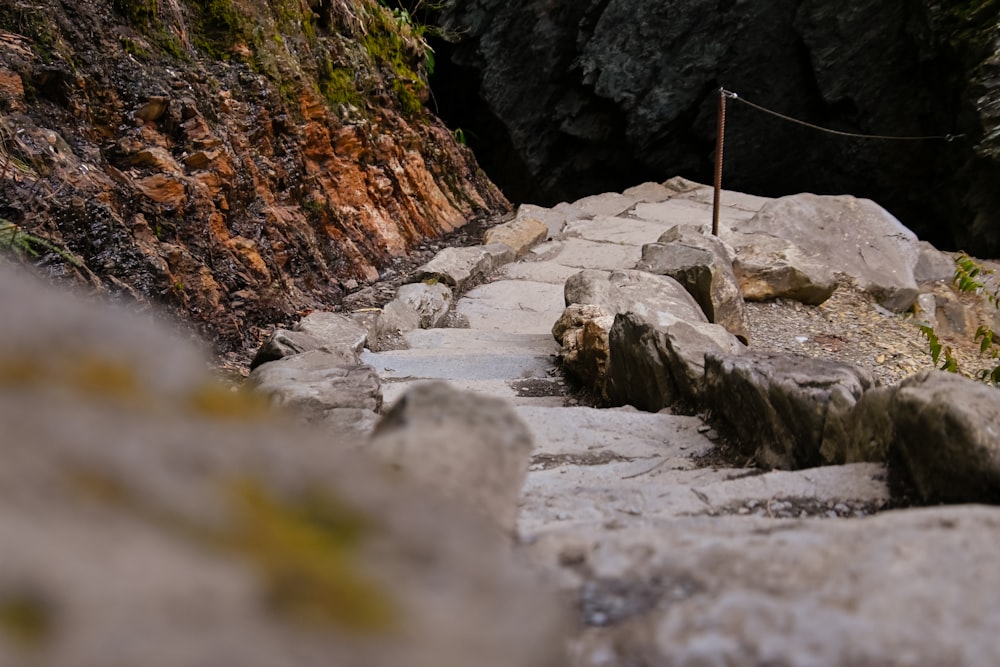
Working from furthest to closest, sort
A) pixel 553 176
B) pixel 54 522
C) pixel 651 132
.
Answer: pixel 553 176 < pixel 651 132 < pixel 54 522

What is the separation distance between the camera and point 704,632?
0.76 m

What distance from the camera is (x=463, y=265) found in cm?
624

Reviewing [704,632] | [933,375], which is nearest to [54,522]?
[704,632]

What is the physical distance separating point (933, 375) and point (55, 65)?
4.13m

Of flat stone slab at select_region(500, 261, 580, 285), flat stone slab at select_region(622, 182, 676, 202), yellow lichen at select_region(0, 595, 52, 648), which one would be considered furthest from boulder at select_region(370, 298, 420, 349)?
flat stone slab at select_region(622, 182, 676, 202)

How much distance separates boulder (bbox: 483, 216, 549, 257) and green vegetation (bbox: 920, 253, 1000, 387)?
A: 3.68 metres

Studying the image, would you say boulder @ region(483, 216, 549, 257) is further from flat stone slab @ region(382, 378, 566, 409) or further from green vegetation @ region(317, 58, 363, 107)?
flat stone slab @ region(382, 378, 566, 409)

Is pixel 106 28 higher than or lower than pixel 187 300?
higher

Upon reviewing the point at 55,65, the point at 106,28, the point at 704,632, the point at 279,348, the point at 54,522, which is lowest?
the point at 279,348

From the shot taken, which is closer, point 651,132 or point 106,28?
point 106,28

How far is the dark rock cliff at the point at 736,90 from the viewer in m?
9.62

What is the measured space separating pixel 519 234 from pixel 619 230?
4.52ft

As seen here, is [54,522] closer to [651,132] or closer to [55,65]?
[55,65]

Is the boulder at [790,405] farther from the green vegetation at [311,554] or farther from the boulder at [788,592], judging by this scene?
the green vegetation at [311,554]
